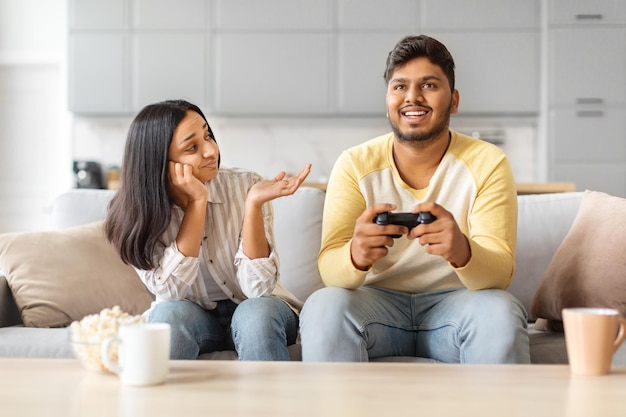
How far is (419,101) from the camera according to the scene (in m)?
1.98

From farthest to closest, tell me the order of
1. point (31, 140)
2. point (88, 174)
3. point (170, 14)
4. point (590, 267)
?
point (31, 140) < point (170, 14) < point (88, 174) < point (590, 267)

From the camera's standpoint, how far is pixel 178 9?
207 inches

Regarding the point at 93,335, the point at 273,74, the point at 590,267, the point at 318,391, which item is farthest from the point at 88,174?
the point at 318,391

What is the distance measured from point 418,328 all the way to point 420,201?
0.33 meters

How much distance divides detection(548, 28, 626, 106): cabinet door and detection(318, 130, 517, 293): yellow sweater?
3.28 metres

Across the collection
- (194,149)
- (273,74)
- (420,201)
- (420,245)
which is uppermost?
(273,74)

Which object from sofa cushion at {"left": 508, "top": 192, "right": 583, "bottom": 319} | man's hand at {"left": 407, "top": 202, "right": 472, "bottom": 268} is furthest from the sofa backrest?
man's hand at {"left": 407, "top": 202, "right": 472, "bottom": 268}

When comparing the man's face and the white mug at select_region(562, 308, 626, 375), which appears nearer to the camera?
the white mug at select_region(562, 308, 626, 375)

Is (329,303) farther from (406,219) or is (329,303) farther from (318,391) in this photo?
Result: (318,391)

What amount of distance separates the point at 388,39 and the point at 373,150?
10.7ft

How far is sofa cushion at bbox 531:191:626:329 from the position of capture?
200cm

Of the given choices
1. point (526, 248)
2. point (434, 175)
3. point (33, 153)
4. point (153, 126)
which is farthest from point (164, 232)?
point (33, 153)

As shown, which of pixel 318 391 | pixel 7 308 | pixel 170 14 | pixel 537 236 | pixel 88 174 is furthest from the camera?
pixel 170 14

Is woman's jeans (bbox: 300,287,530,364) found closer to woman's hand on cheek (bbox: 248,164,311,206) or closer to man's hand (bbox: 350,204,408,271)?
man's hand (bbox: 350,204,408,271)
